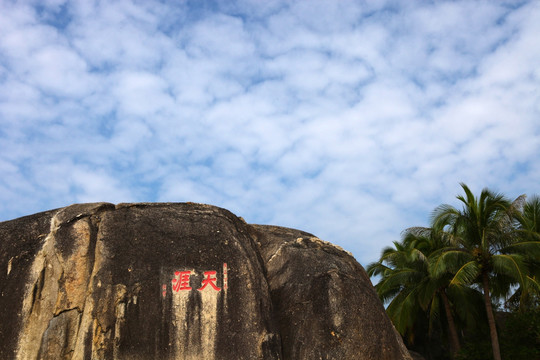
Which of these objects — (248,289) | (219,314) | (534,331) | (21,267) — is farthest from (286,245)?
(534,331)

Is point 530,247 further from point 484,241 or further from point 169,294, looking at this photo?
point 169,294

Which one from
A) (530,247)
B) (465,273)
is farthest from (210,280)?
(530,247)

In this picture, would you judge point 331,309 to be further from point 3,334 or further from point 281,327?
point 3,334

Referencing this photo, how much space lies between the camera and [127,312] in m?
7.66

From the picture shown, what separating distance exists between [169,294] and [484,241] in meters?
14.5

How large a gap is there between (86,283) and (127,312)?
32.0 inches

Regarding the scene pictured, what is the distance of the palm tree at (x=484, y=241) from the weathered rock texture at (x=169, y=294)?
37.0ft

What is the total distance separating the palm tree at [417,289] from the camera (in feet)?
71.8

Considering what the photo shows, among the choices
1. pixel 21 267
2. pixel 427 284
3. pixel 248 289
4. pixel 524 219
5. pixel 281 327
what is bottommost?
pixel 281 327

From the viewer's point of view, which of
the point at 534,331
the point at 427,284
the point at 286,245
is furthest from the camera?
the point at 427,284

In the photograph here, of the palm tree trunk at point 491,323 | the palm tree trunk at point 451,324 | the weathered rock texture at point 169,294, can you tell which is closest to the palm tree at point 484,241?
the palm tree trunk at point 491,323

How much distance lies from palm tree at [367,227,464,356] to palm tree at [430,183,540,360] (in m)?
1.55

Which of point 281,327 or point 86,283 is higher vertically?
point 86,283

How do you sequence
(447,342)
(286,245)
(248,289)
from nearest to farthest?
Result: (248,289) → (286,245) → (447,342)
